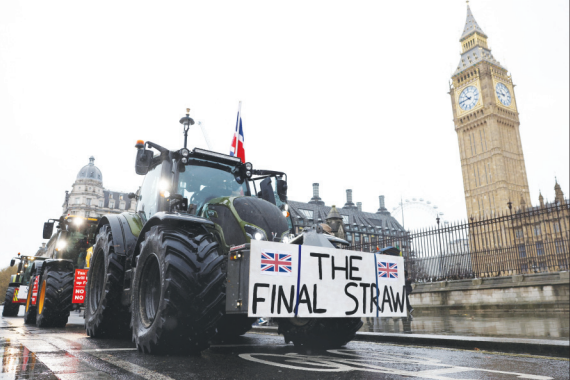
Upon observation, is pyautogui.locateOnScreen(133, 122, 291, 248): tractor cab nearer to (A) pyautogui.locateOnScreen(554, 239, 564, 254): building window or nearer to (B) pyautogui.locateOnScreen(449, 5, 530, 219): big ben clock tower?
(A) pyautogui.locateOnScreen(554, 239, 564, 254): building window

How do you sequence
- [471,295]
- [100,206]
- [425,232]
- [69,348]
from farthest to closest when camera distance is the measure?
[100,206]
[425,232]
[471,295]
[69,348]

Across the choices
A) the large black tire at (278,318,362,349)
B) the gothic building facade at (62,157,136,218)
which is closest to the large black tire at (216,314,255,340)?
the large black tire at (278,318,362,349)

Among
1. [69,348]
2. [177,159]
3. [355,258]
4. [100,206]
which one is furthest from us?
[100,206]

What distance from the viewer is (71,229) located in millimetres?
→ 10156

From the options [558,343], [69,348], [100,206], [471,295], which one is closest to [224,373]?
[69,348]

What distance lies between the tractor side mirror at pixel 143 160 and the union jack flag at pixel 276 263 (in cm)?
282

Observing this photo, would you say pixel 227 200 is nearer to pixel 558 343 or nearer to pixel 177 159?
pixel 177 159

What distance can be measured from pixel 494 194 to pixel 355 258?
80.7 m

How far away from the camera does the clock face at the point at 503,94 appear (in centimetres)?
7812

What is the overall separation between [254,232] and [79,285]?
5.69 meters

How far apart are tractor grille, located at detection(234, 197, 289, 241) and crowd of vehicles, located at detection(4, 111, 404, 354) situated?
0.01 metres

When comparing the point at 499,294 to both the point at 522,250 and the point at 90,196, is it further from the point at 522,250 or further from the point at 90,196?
the point at 90,196

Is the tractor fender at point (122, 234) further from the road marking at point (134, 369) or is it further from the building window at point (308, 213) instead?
the building window at point (308, 213)

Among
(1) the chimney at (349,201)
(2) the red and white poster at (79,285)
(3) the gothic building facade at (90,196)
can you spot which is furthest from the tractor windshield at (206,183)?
(1) the chimney at (349,201)
